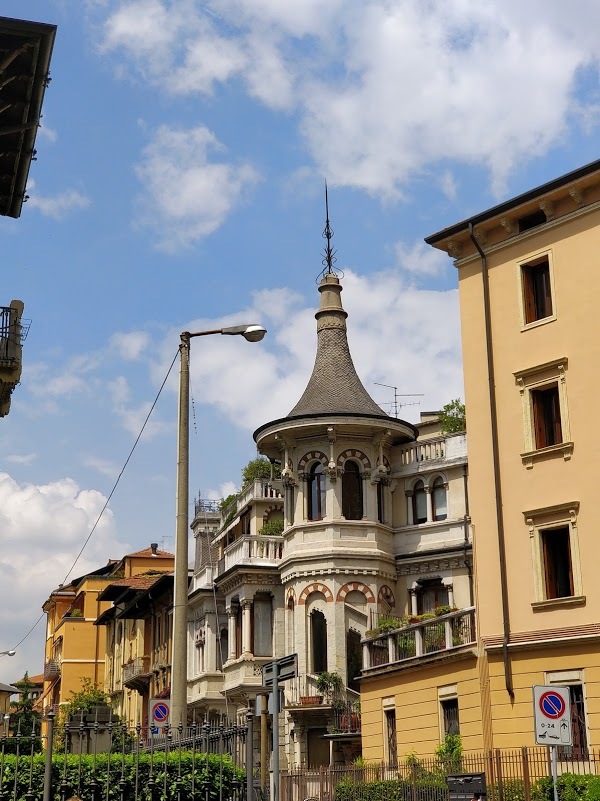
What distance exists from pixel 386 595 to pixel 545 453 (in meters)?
13.5

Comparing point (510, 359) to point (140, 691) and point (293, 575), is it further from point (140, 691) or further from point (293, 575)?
point (140, 691)

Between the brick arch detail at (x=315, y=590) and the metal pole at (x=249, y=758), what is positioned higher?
the brick arch detail at (x=315, y=590)

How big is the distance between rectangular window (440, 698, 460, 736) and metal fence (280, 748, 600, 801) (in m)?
0.86

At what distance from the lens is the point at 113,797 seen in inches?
624

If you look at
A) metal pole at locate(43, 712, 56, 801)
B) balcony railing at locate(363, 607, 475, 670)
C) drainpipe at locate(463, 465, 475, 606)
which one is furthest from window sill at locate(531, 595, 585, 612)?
metal pole at locate(43, 712, 56, 801)

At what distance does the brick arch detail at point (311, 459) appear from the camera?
41.8 metres

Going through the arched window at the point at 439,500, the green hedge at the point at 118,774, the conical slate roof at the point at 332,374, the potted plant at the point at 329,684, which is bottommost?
the green hedge at the point at 118,774

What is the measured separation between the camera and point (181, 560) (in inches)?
675

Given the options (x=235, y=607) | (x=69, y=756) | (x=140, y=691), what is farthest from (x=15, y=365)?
(x=140, y=691)

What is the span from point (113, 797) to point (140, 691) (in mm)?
46004

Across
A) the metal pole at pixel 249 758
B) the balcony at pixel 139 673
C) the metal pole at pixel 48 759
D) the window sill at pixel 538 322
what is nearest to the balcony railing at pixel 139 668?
the balcony at pixel 139 673

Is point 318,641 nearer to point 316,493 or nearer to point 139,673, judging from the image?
point 316,493

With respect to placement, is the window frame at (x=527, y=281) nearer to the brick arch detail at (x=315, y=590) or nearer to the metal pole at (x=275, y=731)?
the brick arch detail at (x=315, y=590)

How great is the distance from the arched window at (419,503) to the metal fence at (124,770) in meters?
25.5
